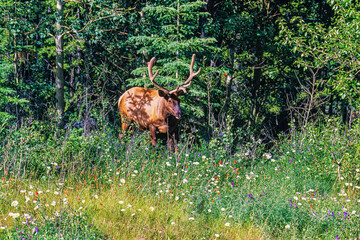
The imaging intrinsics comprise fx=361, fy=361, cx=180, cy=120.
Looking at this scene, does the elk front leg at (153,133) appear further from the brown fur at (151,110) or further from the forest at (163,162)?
the forest at (163,162)

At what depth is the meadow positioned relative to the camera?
15.0ft

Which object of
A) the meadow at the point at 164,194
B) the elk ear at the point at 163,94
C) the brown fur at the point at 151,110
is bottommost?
the meadow at the point at 164,194

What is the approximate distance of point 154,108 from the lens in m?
7.50

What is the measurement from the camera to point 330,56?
7363mm

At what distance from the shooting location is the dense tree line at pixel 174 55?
25.0ft

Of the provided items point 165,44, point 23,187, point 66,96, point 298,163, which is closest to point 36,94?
point 66,96

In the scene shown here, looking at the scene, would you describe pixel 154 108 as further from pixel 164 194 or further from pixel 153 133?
pixel 164 194

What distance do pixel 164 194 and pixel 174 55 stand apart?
4.11 meters

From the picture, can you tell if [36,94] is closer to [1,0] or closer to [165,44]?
[1,0]

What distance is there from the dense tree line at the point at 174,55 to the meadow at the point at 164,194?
1.03m

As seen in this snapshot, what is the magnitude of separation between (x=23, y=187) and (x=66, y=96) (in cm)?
539

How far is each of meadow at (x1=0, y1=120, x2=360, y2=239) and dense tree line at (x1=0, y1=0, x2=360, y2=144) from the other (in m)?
1.03

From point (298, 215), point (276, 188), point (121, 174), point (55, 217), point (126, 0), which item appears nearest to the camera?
point (55, 217)

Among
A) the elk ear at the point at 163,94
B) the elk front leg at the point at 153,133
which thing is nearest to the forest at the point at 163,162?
the elk front leg at the point at 153,133
